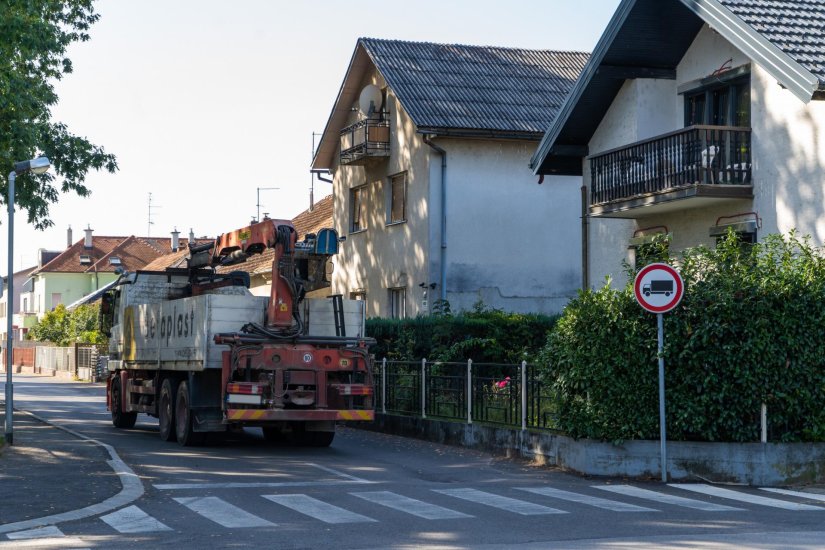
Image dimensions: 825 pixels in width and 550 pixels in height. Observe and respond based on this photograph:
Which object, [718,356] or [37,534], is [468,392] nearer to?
[718,356]

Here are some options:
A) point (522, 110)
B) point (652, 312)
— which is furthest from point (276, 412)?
point (522, 110)

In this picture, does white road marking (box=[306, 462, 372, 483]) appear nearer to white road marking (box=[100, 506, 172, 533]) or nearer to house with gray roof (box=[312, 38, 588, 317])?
white road marking (box=[100, 506, 172, 533])

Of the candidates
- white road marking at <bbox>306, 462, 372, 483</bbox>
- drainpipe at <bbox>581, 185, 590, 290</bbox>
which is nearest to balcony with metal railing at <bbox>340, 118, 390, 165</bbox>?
drainpipe at <bbox>581, 185, 590, 290</bbox>

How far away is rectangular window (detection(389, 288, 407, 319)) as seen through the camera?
109ft

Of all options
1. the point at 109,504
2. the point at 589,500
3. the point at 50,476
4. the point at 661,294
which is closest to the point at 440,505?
the point at 589,500

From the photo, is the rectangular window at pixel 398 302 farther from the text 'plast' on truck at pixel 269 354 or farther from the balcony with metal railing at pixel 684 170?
the text 'plast' on truck at pixel 269 354

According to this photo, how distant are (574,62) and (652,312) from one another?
2266cm

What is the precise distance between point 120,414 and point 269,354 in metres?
7.43

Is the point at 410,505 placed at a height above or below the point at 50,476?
below

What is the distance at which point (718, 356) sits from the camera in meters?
15.7

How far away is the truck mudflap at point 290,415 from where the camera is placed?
1809 cm

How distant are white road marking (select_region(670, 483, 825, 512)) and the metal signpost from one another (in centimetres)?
51

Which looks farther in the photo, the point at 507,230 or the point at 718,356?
the point at 507,230

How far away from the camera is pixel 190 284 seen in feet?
78.6
